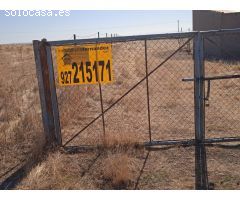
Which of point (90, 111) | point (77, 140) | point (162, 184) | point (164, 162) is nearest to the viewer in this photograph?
point (162, 184)

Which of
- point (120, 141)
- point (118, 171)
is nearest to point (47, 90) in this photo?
point (120, 141)

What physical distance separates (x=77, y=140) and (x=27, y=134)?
113cm

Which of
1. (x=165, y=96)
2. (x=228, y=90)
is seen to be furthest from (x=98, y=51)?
(x=228, y=90)

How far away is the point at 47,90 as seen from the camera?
605 centimetres

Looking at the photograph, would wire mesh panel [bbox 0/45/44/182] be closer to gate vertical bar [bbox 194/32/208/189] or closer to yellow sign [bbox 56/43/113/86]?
yellow sign [bbox 56/43/113/86]

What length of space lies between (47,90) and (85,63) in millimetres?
879

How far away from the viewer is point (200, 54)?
18.4ft

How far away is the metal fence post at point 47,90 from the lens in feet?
19.2

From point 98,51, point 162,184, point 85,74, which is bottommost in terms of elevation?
point 162,184

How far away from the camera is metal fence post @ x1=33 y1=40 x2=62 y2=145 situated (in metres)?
5.86

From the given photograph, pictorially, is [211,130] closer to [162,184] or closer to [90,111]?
[162,184]

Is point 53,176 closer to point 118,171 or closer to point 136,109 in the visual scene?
point 118,171

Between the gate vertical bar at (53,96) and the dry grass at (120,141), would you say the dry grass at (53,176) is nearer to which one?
the gate vertical bar at (53,96)

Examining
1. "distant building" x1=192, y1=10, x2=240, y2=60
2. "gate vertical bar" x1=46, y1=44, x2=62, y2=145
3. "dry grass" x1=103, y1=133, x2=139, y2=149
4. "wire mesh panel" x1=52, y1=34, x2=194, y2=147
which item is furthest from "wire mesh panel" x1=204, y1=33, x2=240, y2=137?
"distant building" x1=192, y1=10, x2=240, y2=60
